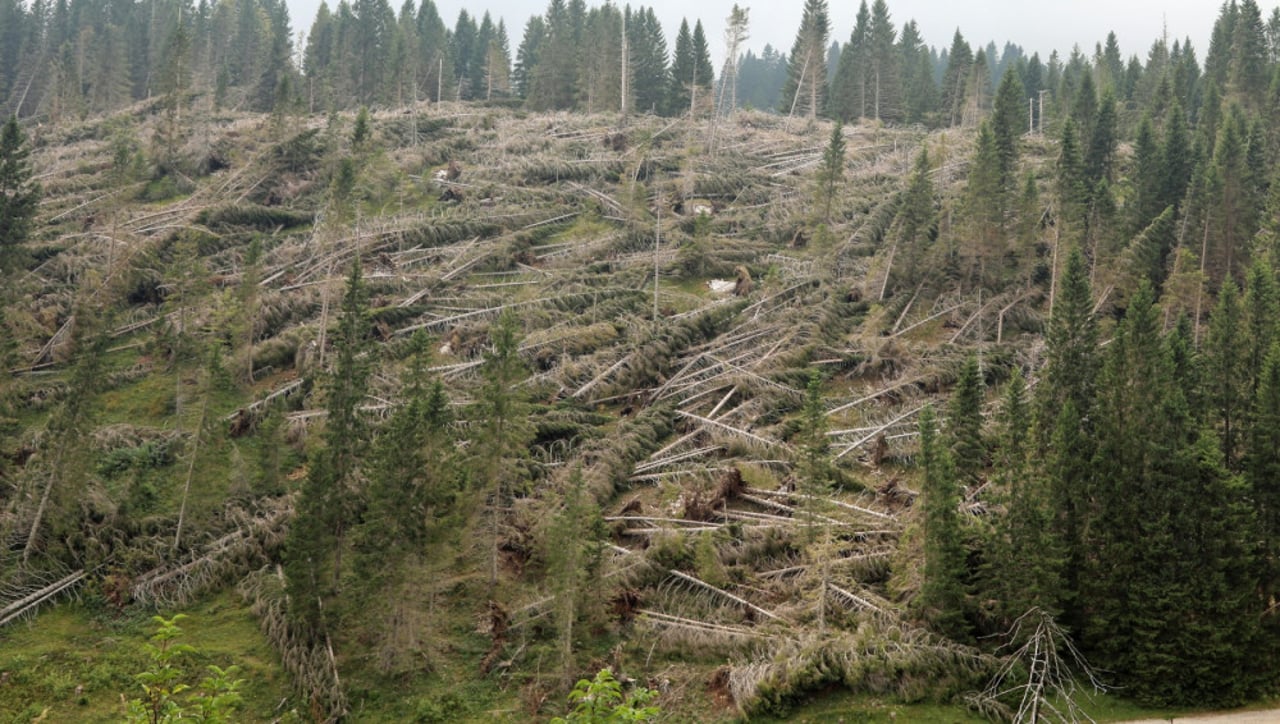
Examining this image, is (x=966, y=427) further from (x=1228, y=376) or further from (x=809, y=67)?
(x=809, y=67)

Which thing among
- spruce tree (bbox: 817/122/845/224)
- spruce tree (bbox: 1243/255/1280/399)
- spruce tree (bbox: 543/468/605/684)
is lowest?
spruce tree (bbox: 543/468/605/684)

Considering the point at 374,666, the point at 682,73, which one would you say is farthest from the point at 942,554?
the point at 682,73

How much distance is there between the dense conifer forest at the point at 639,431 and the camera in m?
21.3

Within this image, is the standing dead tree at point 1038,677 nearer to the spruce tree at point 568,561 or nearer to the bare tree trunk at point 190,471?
the spruce tree at point 568,561

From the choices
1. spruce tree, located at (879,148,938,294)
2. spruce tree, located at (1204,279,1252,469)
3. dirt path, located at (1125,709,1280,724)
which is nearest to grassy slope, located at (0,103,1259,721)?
dirt path, located at (1125,709,1280,724)

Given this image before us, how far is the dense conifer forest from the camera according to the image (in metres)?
21.3

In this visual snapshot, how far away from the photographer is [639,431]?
3212 cm

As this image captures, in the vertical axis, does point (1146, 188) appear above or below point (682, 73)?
below

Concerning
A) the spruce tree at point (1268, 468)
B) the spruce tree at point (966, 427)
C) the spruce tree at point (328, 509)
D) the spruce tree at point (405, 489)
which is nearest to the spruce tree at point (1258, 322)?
the spruce tree at point (1268, 468)

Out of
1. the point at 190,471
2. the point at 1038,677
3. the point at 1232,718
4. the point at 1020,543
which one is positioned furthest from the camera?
the point at 190,471

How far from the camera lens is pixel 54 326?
132ft

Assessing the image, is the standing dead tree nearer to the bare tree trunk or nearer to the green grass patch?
the green grass patch

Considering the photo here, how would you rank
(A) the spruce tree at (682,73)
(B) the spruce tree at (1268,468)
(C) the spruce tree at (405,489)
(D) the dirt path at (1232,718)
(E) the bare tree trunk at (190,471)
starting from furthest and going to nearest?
1. (A) the spruce tree at (682,73)
2. (E) the bare tree trunk at (190,471)
3. (C) the spruce tree at (405,489)
4. (B) the spruce tree at (1268,468)
5. (D) the dirt path at (1232,718)

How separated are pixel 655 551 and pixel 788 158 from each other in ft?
157
